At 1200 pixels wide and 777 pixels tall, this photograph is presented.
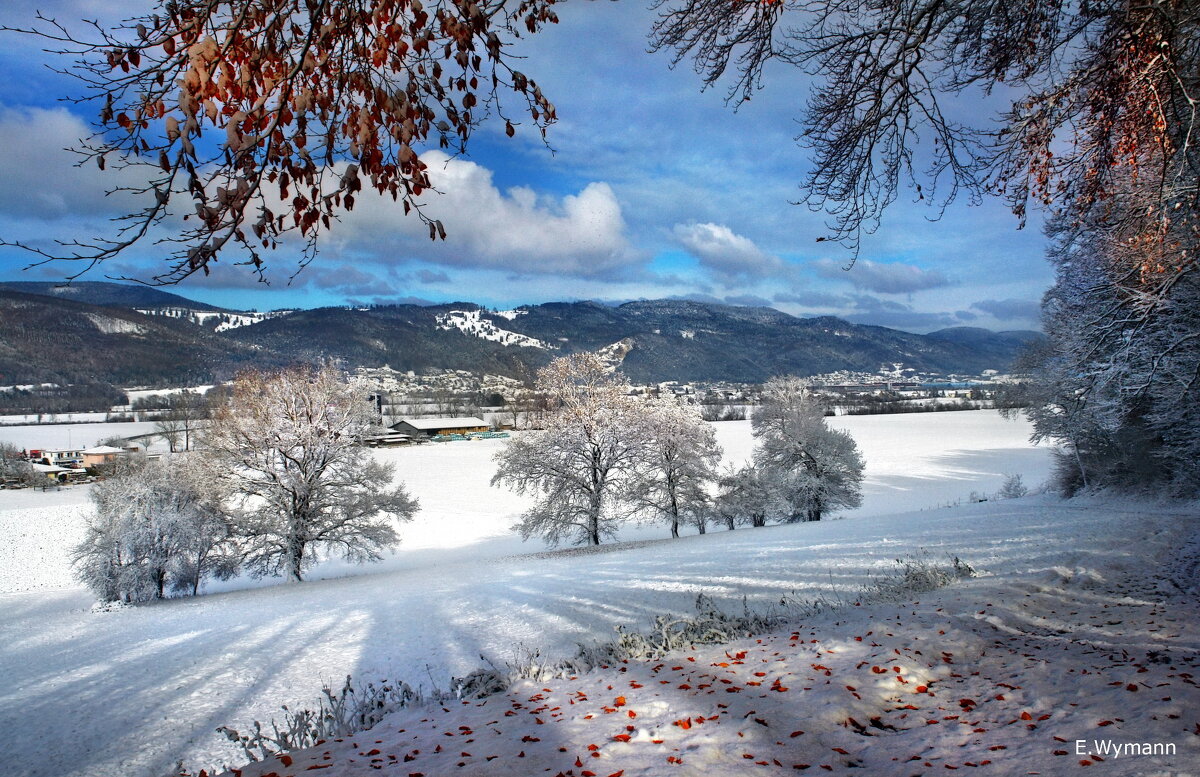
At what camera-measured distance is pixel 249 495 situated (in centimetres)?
2481

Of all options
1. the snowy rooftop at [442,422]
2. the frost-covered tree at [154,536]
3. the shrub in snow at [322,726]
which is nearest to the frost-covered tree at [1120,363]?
the shrub in snow at [322,726]

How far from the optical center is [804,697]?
5027mm

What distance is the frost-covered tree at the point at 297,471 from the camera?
24.3 metres

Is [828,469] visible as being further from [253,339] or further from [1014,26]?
[253,339]

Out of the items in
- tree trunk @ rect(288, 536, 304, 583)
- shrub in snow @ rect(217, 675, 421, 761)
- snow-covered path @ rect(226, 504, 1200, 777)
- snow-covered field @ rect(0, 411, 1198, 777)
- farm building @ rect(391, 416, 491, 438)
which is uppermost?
farm building @ rect(391, 416, 491, 438)

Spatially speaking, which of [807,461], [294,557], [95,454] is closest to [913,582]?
[294,557]

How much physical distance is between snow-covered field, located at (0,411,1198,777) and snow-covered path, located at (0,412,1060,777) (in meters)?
0.06

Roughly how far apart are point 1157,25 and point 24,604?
115 feet

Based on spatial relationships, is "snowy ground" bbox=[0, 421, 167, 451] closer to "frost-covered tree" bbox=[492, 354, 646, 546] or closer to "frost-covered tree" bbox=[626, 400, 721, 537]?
"frost-covered tree" bbox=[492, 354, 646, 546]

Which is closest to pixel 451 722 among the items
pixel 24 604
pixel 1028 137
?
pixel 1028 137

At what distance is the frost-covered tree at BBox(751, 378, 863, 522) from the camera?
34.1 metres

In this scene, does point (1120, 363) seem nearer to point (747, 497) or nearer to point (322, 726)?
point (322, 726)

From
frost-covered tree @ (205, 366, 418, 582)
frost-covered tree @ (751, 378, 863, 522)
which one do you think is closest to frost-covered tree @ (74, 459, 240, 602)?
frost-covered tree @ (205, 366, 418, 582)

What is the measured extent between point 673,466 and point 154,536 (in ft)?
74.1
